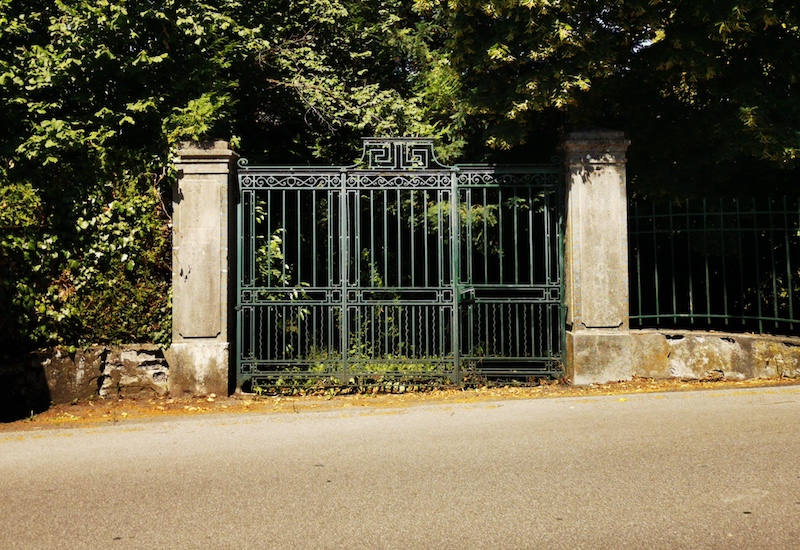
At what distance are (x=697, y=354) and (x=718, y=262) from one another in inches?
57.3

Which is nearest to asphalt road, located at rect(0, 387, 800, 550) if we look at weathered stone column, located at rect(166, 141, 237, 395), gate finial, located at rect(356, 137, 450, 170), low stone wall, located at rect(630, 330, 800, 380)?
weathered stone column, located at rect(166, 141, 237, 395)

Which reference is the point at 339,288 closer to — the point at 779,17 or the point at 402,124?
the point at 402,124

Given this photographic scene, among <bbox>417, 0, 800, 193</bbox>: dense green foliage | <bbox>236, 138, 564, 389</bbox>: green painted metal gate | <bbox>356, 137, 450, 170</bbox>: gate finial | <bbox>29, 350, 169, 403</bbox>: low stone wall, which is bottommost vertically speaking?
<bbox>29, 350, 169, 403</bbox>: low stone wall

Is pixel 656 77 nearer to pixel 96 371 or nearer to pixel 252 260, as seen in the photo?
pixel 252 260

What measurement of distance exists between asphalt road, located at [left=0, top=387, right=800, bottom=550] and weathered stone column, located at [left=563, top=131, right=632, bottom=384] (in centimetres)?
122

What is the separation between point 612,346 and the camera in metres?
7.63

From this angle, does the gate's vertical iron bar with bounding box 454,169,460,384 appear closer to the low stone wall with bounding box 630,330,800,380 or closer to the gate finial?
the gate finial

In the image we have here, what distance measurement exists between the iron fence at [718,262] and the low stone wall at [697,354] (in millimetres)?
261

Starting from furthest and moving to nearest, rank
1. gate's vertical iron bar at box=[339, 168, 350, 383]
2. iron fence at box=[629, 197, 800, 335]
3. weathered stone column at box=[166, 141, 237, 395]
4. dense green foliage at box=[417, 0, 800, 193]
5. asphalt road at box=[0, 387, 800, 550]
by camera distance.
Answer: iron fence at box=[629, 197, 800, 335]
gate's vertical iron bar at box=[339, 168, 350, 383]
weathered stone column at box=[166, 141, 237, 395]
dense green foliage at box=[417, 0, 800, 193]
asphalt road at box=[0, 387, 800, 550]

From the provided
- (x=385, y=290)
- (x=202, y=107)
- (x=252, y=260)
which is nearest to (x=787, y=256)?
(x=385, y=290)

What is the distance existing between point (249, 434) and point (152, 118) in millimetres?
4026

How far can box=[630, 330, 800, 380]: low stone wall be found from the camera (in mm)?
7730

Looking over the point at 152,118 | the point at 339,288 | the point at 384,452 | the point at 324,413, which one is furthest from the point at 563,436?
the point at 152,118

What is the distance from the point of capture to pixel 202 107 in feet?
25.5
